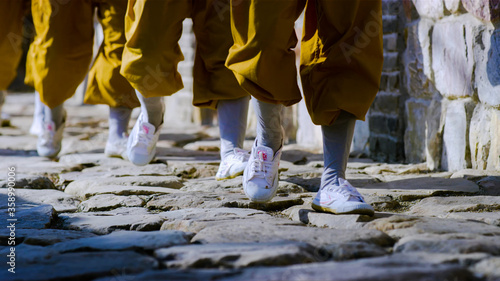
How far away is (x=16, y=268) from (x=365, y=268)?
2.25ft

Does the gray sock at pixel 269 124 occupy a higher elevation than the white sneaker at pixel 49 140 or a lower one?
higher

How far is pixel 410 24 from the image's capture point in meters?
2.97

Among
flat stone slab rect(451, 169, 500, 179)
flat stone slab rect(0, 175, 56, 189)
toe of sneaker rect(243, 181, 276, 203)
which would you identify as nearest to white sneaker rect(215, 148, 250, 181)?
toe of sneaker rect(243, 181, 276, 203)

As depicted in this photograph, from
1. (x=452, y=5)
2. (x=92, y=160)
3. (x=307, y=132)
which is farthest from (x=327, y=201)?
(x=307, y=132)

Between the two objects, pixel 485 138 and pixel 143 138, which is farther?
pixel 143 138

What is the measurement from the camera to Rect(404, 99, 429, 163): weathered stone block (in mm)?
2891

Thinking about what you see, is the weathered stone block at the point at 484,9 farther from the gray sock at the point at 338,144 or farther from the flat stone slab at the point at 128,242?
the flat stone slab at the point at 128,242

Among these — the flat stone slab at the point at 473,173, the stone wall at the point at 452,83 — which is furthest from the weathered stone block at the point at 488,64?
the flat stone slab at the point at 473,173

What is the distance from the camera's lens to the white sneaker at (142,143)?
2.54m

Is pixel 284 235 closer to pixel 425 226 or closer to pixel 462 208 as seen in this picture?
pixel 425 226

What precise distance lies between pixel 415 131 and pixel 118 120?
1494mm

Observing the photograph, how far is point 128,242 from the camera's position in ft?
4.54

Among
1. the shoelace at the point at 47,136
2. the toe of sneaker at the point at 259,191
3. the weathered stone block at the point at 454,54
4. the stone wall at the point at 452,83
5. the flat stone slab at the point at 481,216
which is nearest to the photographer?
the flat stone slab at the point at 481,216

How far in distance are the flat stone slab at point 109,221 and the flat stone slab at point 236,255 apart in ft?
A: 1.19
